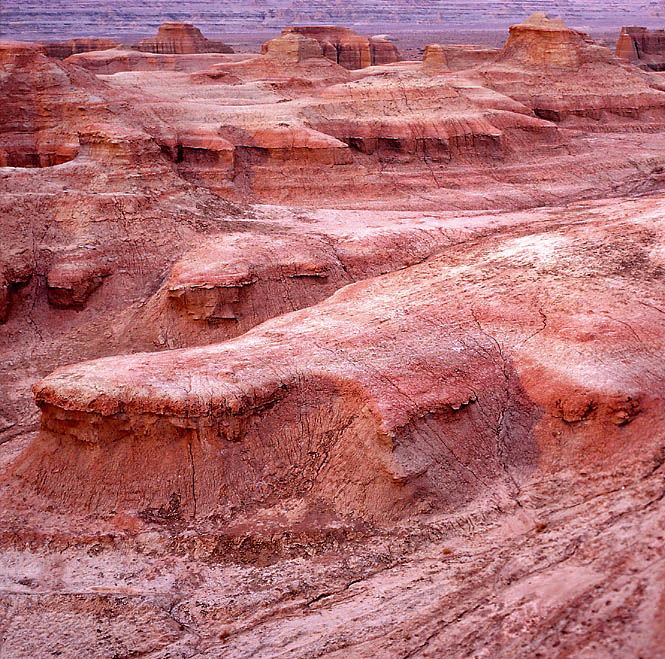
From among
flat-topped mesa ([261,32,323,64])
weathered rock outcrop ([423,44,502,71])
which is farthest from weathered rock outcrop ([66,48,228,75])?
weathered rock outcrop ([423,44,502,71])

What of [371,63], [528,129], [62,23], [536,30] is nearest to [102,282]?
[528,129]

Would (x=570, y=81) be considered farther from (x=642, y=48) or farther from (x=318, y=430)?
(x=318, y=430)

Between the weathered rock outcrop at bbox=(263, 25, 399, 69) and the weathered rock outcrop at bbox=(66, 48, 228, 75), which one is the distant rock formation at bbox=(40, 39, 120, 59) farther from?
the weathered rock outcrop at bbox=(263, 25, 399, 69)

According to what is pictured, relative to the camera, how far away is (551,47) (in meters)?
41.7

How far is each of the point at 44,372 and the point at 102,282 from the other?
3268 mm

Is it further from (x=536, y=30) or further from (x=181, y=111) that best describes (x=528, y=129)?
(x=181, y=111)

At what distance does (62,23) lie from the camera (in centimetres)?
10519

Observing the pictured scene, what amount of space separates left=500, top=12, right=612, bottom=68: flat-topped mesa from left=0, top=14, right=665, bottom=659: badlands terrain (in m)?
20.0

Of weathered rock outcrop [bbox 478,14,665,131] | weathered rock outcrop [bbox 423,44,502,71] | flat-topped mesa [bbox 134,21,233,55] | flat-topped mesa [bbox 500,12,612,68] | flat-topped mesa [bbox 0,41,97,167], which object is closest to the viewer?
flat-topped mesa [bbox 0,41,97,167]

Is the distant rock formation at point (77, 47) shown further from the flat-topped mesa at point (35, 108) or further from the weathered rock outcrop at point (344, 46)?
the flat-topped mesa at point (35, 108)

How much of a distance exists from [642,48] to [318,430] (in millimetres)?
58487

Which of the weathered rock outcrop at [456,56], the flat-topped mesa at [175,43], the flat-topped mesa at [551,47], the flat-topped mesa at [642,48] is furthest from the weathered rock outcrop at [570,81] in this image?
the flat-topped mesa at [175,43]

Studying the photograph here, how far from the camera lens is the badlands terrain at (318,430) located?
11.3 metres

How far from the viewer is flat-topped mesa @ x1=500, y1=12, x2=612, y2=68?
41.4 metres
